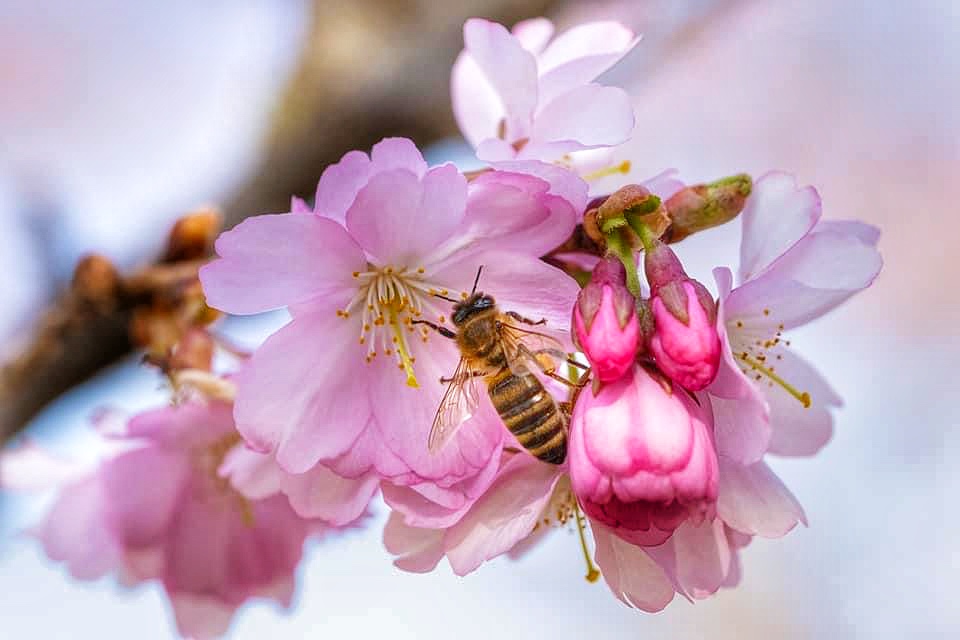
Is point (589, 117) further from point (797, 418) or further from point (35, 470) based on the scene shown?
point (35, 470)

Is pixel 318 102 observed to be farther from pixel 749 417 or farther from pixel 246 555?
pixel 749 417

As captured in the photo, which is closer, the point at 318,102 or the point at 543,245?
the point at 543,245

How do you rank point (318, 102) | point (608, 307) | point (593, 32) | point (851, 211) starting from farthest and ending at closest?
point (851, 211)
point (318, 102)
point (593, 32)
point (608, 307)

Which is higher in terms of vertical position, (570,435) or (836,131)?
(570,435)

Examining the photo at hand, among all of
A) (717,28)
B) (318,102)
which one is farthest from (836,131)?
(318,102)

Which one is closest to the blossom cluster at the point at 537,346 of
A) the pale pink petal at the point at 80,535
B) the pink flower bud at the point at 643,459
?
the pink flower bud at the point at 643,459

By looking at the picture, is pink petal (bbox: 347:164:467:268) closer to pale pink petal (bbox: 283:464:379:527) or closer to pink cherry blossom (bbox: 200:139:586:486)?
pink cherry blossom (bbox: 200:139:586:486)

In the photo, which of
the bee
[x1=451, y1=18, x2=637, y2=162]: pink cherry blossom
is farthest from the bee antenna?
[x1=451, y1=18, x2=637, y2=162]: pink cherry blossom

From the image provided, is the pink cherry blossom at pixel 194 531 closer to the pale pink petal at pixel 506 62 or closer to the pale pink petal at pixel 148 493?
the pale pink petal at pixel 148 493
